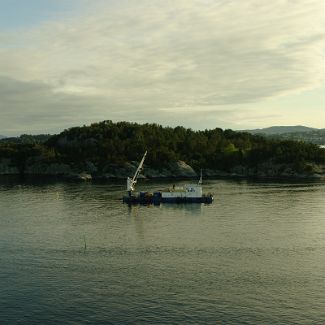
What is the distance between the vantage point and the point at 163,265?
79125mm

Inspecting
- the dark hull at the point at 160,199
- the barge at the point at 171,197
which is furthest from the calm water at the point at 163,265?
the barge at the point at 171,197

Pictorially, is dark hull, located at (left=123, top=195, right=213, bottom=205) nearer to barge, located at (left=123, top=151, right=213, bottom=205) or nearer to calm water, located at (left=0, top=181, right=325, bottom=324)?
barge, located at (left=123, top=151, right=213, bottom=205)

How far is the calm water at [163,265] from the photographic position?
58.7 m

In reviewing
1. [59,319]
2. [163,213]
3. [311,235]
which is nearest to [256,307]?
[59,319]

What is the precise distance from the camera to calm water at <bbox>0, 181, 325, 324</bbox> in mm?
58688

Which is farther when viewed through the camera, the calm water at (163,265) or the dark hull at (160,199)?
the dark hull at (160,199)

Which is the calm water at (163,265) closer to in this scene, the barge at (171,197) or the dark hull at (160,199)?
the dark hull at (160,199)

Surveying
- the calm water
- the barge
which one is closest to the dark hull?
the barge

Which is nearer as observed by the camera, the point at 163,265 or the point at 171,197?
the point at 163,265

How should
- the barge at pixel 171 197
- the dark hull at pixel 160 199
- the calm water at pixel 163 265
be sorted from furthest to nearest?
the barge at pixel 171 197
the dark hull at pixel 160 199
the calm water at pixel 163 265

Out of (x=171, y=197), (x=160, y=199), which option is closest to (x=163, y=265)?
(x=160, y=199)

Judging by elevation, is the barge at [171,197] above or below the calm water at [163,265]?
above

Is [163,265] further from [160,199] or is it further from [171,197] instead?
[171,197]

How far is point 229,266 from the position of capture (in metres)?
78.1
